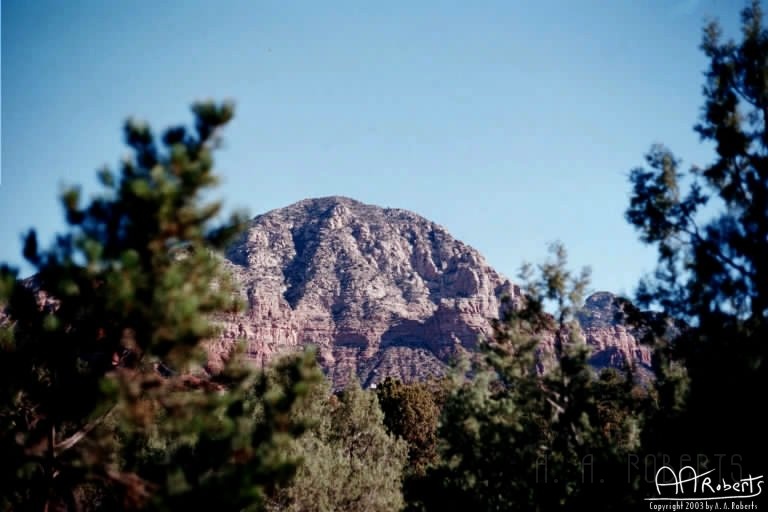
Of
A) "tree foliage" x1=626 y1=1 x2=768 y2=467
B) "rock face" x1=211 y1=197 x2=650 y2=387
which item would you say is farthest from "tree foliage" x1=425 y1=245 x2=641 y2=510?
"rock face" x1=211 y1=197 x2=650 y2=387

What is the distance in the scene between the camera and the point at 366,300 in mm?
167250

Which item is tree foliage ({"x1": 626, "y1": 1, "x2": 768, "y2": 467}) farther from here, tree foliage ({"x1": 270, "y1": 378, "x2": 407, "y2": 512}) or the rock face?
the rock face

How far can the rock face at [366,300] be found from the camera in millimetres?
149375

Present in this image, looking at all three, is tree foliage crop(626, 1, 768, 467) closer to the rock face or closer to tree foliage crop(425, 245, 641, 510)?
tree foliage crop(425, 245, 641, 510)

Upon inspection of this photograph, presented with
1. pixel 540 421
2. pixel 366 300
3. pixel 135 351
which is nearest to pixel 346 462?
pixel 540 421

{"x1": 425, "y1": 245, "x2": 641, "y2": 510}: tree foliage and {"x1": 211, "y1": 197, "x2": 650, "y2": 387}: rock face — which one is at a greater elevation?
{"x1": 211, "y1": 197, "x2": 650, "y2": 387}: rock face

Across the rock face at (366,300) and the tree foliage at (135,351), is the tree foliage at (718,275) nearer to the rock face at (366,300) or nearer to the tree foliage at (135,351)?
the tree foliage at (135,351)

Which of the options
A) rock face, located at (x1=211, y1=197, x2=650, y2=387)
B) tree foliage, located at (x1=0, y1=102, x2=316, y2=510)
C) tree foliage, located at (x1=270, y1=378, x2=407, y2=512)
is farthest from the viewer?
rock face, located at (x1=211, y1=197, x2=650, y2=387)

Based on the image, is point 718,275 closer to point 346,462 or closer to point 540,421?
point 540,421

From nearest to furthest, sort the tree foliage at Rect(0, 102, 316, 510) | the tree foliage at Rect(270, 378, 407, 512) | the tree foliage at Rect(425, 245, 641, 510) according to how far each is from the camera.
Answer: the tree foliage at Rect(0, 102, 316, 510), the tree foliage at Rect(425, 245, 641, 510), the tree foliage at Rect(270, 378, 407, 512)

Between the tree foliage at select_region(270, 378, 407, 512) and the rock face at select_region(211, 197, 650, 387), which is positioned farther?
the rock face at select_region(211, 197, 650, 387)

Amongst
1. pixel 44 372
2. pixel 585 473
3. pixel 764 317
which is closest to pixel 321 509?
pixel 585 473

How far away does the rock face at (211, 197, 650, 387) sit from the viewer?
14938 centimetres

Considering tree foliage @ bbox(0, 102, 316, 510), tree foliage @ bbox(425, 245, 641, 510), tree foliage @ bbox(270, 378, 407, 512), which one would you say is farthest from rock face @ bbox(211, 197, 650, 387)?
tree foliage @ bbox(0, 102, 316, 510)
